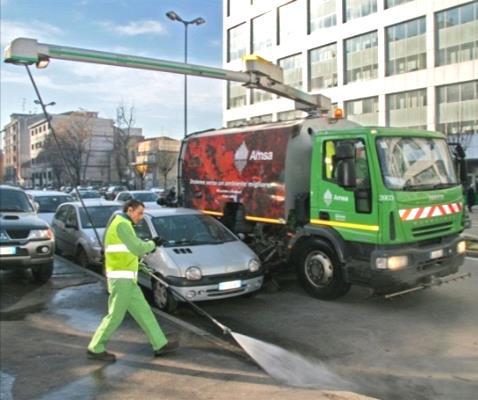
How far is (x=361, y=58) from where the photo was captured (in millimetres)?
43875

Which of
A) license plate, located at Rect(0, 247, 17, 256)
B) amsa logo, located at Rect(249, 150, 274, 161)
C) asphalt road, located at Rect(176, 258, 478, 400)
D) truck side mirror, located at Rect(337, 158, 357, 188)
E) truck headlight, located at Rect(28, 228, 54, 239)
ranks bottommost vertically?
asphalt road, located at Rect(176, 258, 478, 400)

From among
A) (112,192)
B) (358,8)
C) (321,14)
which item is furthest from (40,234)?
(321,14)

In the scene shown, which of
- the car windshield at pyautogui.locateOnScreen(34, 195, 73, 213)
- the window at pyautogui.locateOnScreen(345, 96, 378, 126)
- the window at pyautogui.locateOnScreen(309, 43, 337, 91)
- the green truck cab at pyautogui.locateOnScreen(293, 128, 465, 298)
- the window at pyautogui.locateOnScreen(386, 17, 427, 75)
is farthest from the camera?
the window at pyautogui.locateOnScreen(309, 43, 337, 91)

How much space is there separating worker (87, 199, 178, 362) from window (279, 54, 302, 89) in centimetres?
4517

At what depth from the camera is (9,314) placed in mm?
7508

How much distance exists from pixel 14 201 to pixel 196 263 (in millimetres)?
5145

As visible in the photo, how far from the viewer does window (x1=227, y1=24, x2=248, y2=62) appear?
5477cm

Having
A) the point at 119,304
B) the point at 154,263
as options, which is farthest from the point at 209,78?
the point at 119,304

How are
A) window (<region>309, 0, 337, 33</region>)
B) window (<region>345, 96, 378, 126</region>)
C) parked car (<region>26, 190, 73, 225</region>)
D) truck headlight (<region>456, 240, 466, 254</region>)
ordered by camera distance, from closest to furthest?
truck headlight (<region>456, 240, 466, 254</region>) → parked car (<region>26, 190, 73, 225</region>) → window (<region>345, 96, 378, 126</region>) → window (<region>309, 0, 337, 33</region>)

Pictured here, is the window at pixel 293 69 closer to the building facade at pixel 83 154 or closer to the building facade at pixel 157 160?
the building facade at pixel 157 160

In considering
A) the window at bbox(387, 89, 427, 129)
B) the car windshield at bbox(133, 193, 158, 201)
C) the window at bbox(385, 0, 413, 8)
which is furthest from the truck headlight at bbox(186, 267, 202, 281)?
the window at bbox(385, 0, 413, 8)

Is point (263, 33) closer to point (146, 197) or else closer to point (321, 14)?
point (321, 14)

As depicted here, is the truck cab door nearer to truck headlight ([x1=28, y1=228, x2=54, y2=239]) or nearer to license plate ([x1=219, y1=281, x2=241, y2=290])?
license plate ([x1=219, y1=281, x2=241, y2=290])

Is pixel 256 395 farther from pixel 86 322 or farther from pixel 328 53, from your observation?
pixel 328 53
